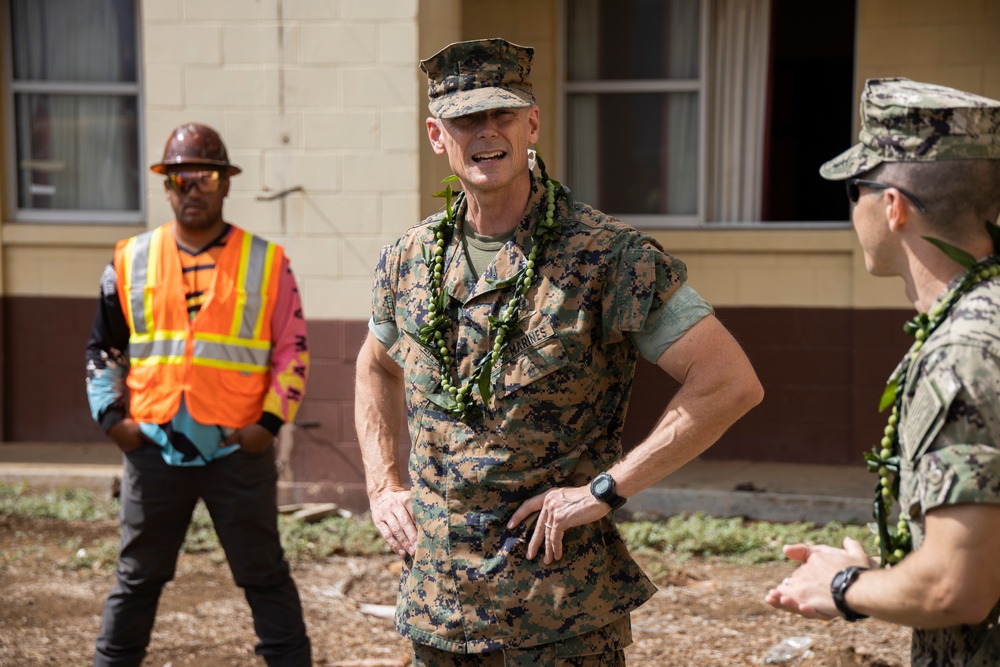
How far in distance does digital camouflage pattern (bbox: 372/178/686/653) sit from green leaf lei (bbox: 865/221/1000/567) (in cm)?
72

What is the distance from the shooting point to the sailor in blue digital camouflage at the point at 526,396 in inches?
115

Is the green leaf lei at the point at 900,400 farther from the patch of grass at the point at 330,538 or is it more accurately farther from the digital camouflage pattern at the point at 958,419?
the patch of grass at the point at 330,538

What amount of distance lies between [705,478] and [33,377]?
477 cm

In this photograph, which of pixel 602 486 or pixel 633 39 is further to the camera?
pixel 633 39

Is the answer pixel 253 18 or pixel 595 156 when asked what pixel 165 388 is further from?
pixel 595 156

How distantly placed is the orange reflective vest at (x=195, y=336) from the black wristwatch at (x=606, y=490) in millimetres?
2081

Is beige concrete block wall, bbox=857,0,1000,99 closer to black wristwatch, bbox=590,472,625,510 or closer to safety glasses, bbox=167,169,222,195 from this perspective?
safety glasses, bbox=167,169,222,195

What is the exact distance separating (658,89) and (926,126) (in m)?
6.20

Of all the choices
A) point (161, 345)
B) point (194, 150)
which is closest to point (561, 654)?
point (161, 345)

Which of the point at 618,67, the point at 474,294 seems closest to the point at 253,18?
the point at 618,67

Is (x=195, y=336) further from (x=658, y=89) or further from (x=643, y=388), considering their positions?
(x=658, y=89)

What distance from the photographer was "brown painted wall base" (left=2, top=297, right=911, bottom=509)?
295 inches

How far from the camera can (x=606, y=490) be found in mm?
2895

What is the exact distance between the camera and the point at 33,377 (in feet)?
28.0
